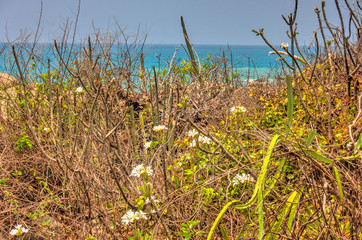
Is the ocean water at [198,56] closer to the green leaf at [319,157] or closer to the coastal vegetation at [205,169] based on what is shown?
the coastal vegetation at [205,169]

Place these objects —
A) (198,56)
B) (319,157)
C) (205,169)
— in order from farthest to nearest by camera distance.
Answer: (198,56) → (205,169) → (319,157)

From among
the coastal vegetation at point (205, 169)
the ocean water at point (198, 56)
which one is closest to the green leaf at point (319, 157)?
the coastal vegetation at point (205, 169)

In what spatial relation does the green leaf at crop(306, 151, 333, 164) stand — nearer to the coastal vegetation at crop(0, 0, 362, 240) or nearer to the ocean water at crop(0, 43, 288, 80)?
the coastal vegetation at crop(0, 0, 362, 240)

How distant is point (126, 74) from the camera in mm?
4668

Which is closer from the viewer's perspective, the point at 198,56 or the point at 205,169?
the point at 205,169

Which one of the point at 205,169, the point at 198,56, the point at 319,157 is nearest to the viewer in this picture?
the point at 319,157

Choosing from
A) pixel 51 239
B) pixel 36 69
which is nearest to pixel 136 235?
pixel 51 239

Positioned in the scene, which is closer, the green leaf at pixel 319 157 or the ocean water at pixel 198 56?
the green leaf at pixel 319 157

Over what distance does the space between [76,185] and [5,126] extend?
8.50 ft

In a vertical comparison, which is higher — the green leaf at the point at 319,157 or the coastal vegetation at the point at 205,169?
the green leaf at the point at 319,157

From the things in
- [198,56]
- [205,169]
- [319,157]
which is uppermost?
[198,56]

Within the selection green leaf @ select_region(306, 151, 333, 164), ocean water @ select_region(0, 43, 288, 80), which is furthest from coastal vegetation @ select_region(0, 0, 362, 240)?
ocean water @ select_region(0, 43, 288, 80)

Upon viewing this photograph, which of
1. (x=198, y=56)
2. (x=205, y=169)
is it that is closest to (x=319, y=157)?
(x=205, y=169)

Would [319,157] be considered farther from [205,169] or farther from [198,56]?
[198,56]
